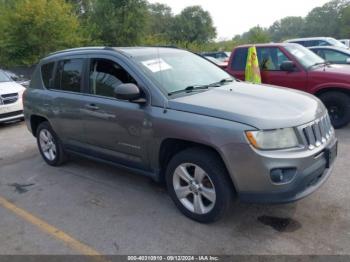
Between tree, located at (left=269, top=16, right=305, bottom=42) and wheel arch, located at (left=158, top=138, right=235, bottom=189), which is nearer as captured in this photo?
wheel arch, located at (left=158, top=138, right=235, bottom=189)

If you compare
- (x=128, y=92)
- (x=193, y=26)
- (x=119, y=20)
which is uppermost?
(x=193, y=26)

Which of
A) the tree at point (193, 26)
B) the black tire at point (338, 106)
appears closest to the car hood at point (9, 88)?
the black tire at point (338, 106)

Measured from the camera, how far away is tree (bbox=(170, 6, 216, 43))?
2068 inches

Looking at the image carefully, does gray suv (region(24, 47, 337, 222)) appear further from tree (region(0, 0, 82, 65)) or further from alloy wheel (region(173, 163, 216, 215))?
tree (region(0, 0, 82, 65))

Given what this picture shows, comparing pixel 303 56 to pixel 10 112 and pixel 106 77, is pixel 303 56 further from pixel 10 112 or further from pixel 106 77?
pixel 10 112

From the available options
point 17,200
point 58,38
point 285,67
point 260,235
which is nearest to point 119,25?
point 58,38

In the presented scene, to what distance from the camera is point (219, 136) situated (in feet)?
10.3

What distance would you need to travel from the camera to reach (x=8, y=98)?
8.90 metres

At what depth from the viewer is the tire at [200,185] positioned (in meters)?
3.30

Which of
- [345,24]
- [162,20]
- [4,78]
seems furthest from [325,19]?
[4,78]

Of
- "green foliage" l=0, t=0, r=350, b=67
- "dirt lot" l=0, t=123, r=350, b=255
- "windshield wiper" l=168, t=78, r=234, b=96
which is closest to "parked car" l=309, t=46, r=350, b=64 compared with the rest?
"dirt lot" l=0, t=123, r=350, b=255

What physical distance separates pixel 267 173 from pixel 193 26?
52.3 meters

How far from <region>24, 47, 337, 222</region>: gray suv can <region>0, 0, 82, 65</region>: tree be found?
45.2 feet

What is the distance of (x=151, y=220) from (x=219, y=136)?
124 centimetres
